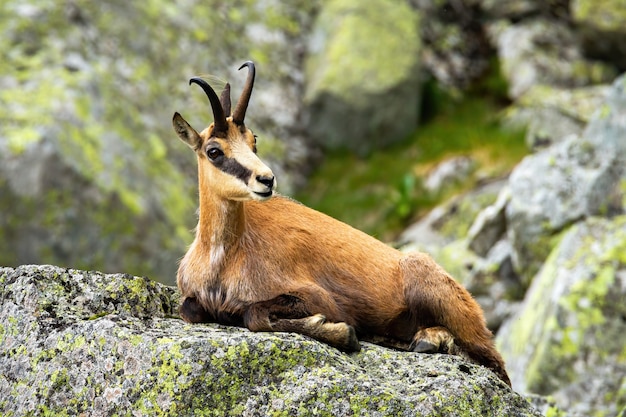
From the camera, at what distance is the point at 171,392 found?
684cm

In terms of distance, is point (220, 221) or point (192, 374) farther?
point (220, 221)

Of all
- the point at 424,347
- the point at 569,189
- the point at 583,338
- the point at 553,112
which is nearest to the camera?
the point at 424,347

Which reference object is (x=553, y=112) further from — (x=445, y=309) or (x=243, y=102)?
(x=243, y=102)

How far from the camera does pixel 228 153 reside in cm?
844

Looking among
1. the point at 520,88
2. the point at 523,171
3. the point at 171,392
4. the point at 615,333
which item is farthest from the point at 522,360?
the point at 520,88

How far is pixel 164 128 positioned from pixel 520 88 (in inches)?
353

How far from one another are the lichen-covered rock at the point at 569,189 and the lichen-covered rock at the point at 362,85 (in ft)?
24.9

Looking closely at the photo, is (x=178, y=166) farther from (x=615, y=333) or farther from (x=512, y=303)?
(x=615, y=333)

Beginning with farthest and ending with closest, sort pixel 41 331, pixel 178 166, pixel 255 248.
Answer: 1. pixel 178 166
2. pixel 255 248
3. pixel 41 331

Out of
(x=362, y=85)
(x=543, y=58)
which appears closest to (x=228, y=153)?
(x=362, y=85)

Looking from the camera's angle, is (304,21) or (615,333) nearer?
(615,333)

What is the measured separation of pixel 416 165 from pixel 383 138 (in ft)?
4.54

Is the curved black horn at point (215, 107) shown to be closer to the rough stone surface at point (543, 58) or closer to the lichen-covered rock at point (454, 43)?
the rough stone surface at point (543, 58)

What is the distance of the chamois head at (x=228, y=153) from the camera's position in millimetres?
8078
